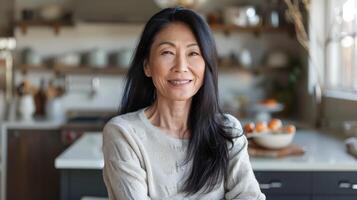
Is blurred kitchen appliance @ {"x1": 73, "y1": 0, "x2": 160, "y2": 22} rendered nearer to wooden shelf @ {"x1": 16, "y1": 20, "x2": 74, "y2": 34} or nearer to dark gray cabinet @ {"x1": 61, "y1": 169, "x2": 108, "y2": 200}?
wooden shelf @ {"x1": 16, "y1": 20, "x2": 74, "y2": 34}

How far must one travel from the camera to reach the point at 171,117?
1.28 meters

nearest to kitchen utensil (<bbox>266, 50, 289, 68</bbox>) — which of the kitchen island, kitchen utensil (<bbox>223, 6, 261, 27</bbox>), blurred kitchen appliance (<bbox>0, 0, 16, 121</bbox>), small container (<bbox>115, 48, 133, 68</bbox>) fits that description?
kitchen utensil (<bbox>223, 6, 261, 27</bbox>)

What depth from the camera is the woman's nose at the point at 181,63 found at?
3.88 ft

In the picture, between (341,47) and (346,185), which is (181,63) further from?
(341,47)

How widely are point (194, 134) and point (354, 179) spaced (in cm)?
114

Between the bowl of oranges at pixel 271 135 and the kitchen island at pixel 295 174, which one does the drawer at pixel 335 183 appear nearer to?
the kitchen island at pixel 295 174

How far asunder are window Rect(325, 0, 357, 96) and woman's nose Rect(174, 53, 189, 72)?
7.53 feet

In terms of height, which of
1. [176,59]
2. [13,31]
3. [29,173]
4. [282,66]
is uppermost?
[176,59]

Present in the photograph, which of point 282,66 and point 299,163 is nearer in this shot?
point 299,163

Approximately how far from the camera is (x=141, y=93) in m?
1.33

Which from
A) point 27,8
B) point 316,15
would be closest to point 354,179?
point 316,15

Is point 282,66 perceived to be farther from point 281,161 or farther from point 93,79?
point 281,161

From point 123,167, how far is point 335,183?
126 centimetres

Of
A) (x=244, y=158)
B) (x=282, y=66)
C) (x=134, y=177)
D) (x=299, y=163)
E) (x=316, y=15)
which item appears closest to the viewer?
(x=134, y=177)
